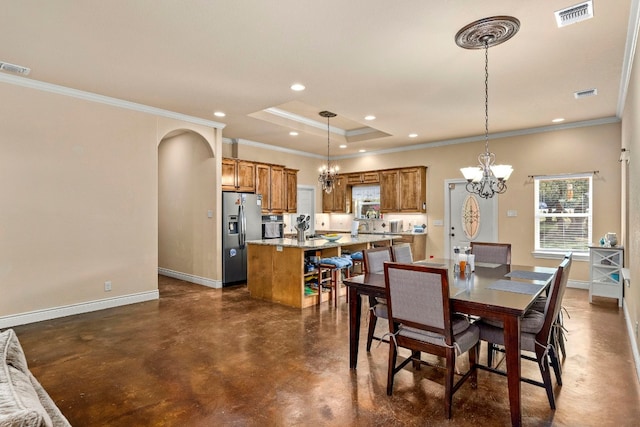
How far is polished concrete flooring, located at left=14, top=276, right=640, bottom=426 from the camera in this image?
229 cm

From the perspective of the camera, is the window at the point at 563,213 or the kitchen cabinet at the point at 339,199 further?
the kitchen cabinet at the point at 339,199

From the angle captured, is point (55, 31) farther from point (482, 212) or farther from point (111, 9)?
point (482, 212)

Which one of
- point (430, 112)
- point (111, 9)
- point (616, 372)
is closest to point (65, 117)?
point (111, 9)

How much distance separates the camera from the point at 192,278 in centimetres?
666

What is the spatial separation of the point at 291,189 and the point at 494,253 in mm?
4704

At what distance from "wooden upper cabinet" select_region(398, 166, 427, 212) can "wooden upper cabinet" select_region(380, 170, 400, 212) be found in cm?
10

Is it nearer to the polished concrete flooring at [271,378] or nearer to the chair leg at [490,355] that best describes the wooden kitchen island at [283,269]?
the polished concrete flooring at [271,378]

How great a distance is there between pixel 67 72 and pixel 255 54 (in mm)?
2193

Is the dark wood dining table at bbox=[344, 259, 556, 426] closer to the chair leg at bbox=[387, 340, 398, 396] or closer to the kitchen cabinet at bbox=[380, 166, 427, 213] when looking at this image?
the chair leg at bbox=[387, 340, 398, 396]

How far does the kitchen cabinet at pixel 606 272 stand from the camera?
4977 millimetres

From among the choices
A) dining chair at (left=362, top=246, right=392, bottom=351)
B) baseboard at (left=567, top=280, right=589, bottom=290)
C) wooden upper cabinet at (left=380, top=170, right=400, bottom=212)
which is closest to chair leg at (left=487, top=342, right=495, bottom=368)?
dining chair at (left=362, top=246, right=392, bottom=351)

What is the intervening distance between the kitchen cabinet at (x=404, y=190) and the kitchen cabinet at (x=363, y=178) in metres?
0.17

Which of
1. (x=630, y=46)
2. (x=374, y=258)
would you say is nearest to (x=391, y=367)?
(x=374, y=258)

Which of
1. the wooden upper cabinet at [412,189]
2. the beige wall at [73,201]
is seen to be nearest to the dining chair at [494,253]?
the wooden upper cabinet at [412,189]
